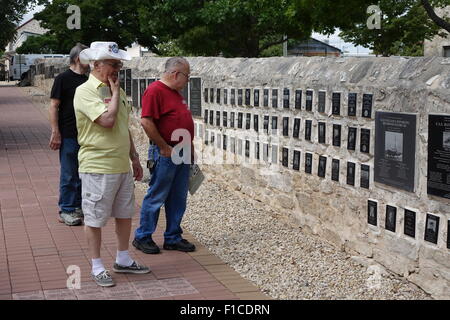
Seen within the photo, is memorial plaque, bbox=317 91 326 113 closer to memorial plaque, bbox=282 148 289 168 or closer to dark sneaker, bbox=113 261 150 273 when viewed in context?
memorial plaque, bbox=282 148 289 168

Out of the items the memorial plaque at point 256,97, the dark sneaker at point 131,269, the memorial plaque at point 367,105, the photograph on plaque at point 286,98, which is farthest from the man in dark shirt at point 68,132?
the memorial plaque at point 367,105

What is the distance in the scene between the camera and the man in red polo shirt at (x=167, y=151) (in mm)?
5949

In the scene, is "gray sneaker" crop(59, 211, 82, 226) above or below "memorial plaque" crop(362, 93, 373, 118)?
below

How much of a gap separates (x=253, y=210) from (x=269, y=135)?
88 centimetres

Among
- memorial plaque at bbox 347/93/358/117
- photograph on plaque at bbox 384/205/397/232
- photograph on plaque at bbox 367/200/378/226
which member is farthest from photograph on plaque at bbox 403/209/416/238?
memorial plaque at bbox 347/93/358/117

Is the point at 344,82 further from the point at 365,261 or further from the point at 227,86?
the point at 227,86

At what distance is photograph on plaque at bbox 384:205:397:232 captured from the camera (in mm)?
5566

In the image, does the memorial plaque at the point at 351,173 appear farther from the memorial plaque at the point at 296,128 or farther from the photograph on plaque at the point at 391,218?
the memorial plaque at the point at 296,128

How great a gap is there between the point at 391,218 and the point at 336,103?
1300 mm

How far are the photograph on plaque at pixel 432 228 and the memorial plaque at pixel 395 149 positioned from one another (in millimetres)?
291

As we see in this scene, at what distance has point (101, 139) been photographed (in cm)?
518

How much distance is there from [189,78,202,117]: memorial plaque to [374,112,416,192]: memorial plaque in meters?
4.47

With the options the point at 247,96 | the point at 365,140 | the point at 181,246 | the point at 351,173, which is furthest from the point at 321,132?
the point at 247,96

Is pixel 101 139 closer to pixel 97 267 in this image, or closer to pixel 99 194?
pixel 99 194
